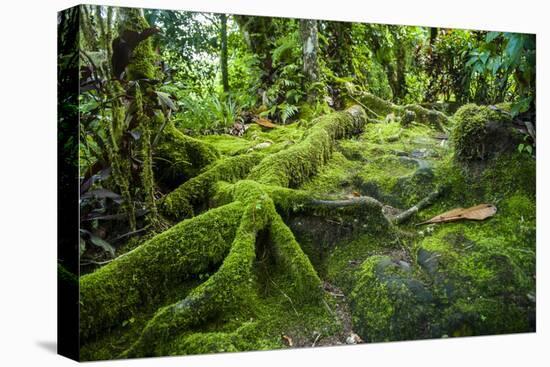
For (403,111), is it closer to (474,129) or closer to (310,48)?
(474,129)

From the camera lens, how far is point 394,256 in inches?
213

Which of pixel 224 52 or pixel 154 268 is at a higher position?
pixel 224 52

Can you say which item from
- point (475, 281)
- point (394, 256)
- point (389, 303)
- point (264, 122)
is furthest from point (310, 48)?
point (475, 281)

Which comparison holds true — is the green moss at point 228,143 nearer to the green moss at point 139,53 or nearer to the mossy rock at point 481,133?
the green moss at point 139,53

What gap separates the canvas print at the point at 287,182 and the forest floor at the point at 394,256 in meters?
0.01

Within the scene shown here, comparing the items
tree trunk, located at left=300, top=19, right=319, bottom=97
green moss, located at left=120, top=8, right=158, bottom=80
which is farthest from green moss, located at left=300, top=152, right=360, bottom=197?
green moss, located at left=120, top=8, right=158, bottom=80

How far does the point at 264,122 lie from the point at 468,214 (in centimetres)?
179

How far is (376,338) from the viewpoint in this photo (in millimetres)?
5172

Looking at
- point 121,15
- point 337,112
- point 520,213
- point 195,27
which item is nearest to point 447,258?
point 520,213

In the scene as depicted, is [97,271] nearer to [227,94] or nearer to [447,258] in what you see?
[227,94]

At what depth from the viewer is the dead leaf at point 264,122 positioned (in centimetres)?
531

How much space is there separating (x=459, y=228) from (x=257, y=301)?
1791 mm

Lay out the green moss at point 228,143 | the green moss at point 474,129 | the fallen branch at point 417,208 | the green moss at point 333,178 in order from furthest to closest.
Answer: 1. the green moss at point 474,129
2. the fallen branch at point 417,208
3. the green moss at point 333,178
4. the green moss at point 228,143

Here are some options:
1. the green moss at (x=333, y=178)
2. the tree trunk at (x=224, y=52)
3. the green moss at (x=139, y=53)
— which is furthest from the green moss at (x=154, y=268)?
the green moss at (x=139, y=53)
